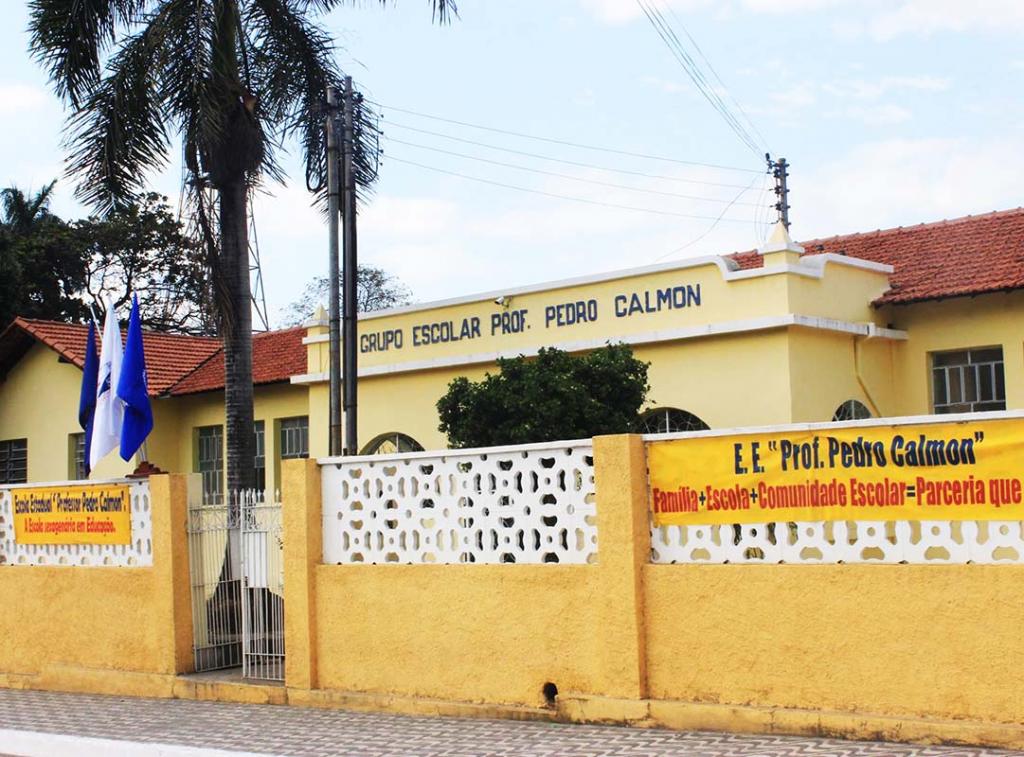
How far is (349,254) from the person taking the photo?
17.1 meters

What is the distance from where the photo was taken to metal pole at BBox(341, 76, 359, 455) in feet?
55.5

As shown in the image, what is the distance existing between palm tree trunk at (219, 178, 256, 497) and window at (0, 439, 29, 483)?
1327 centimetres

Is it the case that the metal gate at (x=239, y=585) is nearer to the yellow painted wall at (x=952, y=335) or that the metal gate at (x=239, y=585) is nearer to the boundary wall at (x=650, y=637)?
the boundary wall at (x=650, y=637)

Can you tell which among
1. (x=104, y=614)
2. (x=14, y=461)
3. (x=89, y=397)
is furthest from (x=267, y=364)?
(x=104, y=614)

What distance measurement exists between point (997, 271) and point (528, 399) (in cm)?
620

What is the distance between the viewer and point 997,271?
16688 mm

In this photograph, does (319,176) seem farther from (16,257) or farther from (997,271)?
(16,257)

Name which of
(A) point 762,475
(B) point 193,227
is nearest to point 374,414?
(B) point 193,227

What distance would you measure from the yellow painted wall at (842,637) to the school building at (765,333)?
23.7ft

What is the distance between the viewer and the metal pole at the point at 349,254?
16.9 metres

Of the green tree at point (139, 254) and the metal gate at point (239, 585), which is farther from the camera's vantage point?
the green tree at point (139, 254)

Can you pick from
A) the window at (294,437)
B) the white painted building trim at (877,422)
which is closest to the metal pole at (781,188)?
the window at (294,437)

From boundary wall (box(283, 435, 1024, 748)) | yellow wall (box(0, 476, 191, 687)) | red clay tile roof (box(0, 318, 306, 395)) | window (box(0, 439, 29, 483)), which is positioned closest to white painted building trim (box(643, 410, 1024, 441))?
boundary wall (box(283, 435, 1024, 748))

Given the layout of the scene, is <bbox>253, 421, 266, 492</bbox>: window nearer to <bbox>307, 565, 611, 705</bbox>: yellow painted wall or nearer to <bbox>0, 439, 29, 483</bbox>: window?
<bbox>0, 439, 29, 483</bbox>: window
